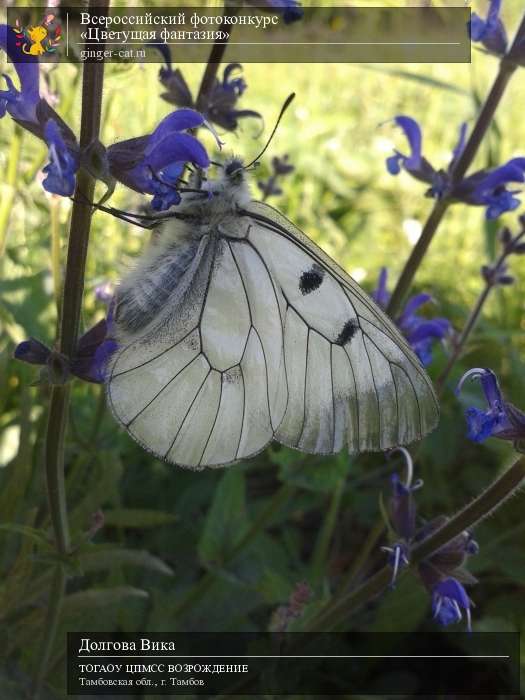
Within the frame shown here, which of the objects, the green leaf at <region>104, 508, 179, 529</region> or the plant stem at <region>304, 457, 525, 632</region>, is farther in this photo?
the green leaf at <region>104, 508, 179, 529</region>

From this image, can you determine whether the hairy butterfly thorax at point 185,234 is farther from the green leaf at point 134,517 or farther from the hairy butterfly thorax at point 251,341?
the green leaf at point 134,517

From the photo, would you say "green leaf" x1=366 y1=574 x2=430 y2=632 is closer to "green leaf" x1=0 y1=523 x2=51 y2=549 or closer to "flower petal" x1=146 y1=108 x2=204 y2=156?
"green leaf" x1=0 y1=523 x2=51 y2=549

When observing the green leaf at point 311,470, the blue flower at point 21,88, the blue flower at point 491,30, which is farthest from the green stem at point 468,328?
the blue flower at point 21,88

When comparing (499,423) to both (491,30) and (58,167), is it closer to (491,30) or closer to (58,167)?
(58,167)

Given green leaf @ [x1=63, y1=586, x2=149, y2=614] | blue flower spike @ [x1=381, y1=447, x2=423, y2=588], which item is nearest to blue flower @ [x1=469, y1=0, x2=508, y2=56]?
blue flower spike @ [x1=381, y1=447, x2=423, y2=588]

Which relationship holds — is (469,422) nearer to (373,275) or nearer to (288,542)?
(288,542)

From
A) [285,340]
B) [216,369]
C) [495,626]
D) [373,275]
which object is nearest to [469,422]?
[285,340]

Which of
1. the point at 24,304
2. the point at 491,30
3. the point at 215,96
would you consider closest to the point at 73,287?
the point at 215,96
